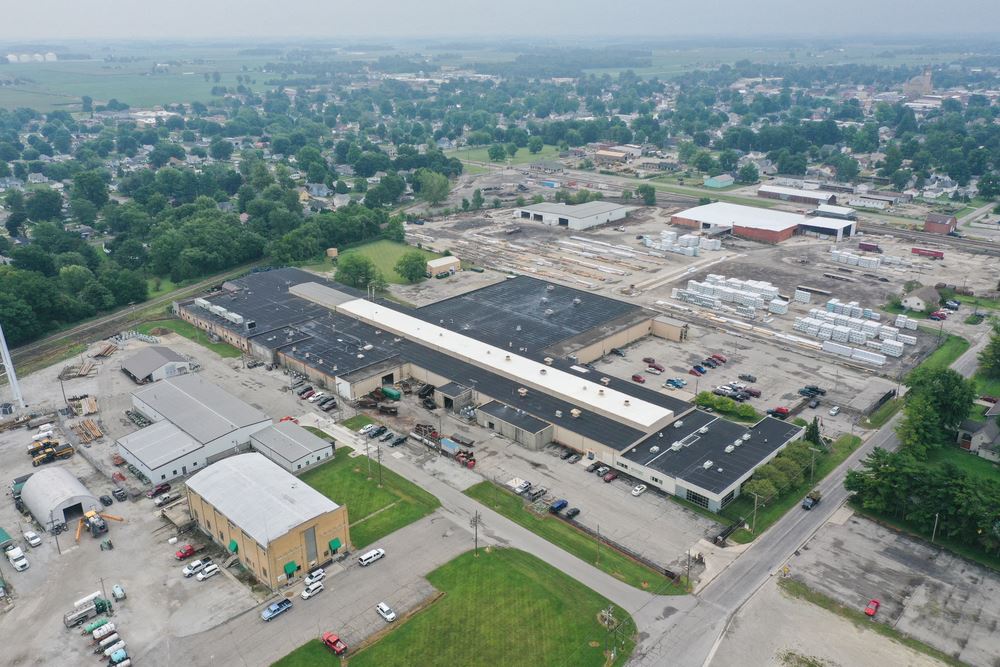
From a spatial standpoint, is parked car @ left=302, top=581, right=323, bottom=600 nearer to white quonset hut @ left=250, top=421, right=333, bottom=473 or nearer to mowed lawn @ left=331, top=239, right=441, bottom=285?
white quonset hut @ left=250, top=421, right=333, bottom=473

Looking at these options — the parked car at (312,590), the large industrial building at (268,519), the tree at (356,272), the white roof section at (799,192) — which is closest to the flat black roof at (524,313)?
the tree at (356,272)

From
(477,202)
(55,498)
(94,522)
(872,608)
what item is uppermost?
(55,498)

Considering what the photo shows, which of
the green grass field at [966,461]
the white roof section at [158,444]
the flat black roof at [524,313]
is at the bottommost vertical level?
the green grass field at [966,461]

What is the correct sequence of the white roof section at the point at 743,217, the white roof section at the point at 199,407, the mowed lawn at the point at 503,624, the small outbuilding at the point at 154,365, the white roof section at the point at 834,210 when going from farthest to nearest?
the white roof section at the point at 834,210, the white roof section at the point at 743,217, the small outbuilding at the point at 154,365, the white roof section at the point at 199,407, the mowed lawn at the point at 503,624

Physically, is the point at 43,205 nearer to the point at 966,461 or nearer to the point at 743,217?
the point at 743,217

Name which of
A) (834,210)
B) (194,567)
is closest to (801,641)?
(194,567)

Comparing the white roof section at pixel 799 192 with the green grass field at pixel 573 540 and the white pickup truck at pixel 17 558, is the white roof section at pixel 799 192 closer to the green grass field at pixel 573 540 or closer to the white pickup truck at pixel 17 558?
the green grass field at pixel 573 540
